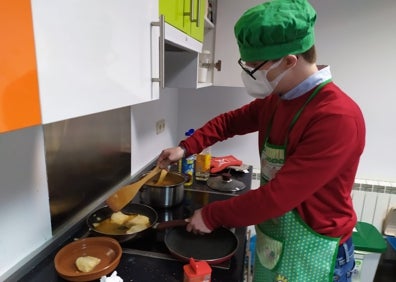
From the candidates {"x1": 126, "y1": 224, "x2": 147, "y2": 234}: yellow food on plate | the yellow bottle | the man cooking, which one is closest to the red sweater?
the man cooking

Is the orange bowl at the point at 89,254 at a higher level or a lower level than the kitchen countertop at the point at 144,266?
higher

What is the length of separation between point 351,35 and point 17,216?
1.88 metres

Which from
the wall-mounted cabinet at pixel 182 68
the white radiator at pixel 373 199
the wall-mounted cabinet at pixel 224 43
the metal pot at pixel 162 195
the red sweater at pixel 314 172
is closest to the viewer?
the red sweater at pixel 314 172

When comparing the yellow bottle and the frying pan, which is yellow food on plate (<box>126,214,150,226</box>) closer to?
the frying pan

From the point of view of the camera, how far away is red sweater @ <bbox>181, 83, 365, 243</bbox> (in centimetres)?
68

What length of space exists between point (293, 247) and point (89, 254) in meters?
0.58

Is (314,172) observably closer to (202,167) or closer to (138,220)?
(138,220)

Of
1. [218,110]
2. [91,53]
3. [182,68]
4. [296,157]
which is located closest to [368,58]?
[218,110]

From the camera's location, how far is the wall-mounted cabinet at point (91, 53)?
42 cm

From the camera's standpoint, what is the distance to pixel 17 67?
1.20 ft

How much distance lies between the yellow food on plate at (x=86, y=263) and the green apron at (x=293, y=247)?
510 mm

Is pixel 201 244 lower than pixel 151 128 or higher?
lower

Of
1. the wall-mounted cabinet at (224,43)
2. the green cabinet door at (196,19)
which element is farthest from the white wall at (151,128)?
the green cabinet door at (196,19)

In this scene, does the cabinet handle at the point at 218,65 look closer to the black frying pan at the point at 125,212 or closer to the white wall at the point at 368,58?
the white wall at the point at 368,58
